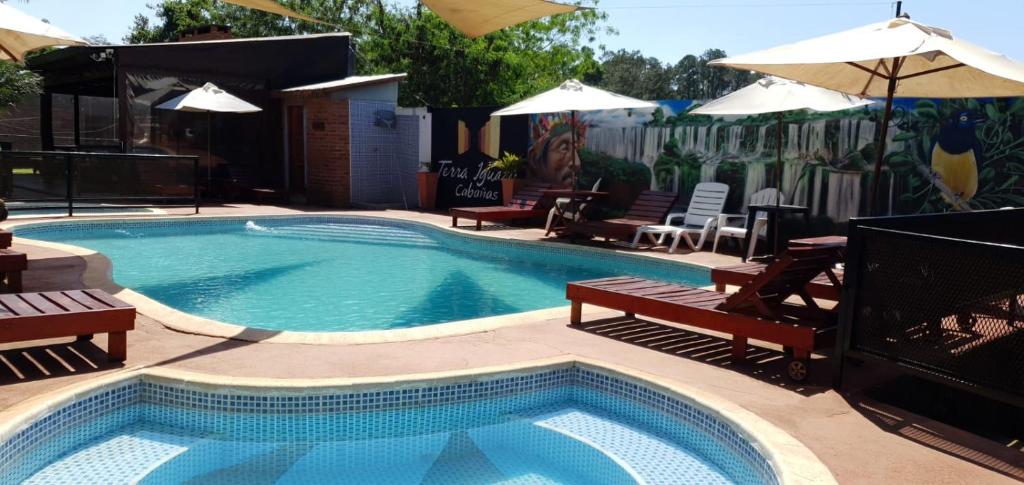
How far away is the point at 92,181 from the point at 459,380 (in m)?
10.3

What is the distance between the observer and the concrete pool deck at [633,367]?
11.2 ft

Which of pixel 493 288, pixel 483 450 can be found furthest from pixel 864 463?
pixel 493 288

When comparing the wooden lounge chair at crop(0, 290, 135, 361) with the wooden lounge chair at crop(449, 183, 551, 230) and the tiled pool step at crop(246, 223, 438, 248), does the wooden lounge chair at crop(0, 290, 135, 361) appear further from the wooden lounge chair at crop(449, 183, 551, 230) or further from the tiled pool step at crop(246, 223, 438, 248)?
the wooden lounge chair at crop(449, 183, 551, 230)

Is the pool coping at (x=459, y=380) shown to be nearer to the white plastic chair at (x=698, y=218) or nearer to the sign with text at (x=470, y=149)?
the white plastic chair at (x=698, y=218)

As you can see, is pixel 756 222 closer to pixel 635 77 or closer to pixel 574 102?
pixel 574 102

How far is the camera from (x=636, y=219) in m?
11.0

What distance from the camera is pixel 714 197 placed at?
1062 cm

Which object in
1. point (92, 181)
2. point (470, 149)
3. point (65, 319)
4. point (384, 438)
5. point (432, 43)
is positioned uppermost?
point (432, 43)

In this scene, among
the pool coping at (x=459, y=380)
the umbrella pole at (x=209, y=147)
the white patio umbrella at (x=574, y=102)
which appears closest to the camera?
the pool coping at (x=459, y=380)

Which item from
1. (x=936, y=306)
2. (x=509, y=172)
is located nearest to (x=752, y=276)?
(x=936, y=306)

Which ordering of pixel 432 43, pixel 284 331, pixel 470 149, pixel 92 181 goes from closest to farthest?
1. pixel 284 331
2. pixel 92 181
3. pixel 470 149
4. pixel 432 43

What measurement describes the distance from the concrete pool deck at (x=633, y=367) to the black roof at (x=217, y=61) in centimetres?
1110

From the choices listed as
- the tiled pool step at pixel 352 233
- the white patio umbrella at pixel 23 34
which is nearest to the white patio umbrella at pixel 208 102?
the tiled pool step at pixel 352 233

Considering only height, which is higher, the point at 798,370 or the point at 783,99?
the point at 783,99
